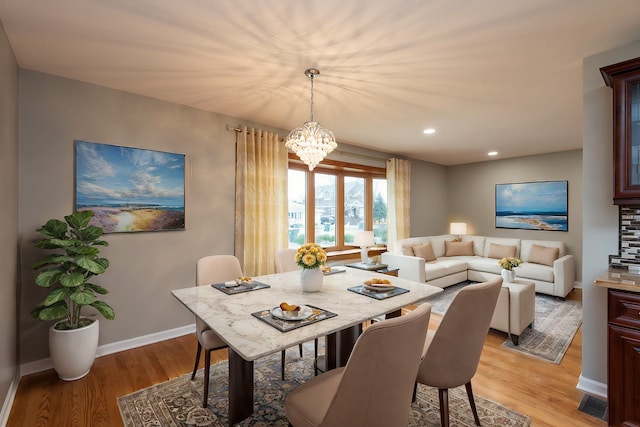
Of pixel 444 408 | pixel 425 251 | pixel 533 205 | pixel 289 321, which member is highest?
pixel 533 205

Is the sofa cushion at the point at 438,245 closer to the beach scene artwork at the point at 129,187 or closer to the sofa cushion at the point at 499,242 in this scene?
the sofa cushion at the point at 499,242

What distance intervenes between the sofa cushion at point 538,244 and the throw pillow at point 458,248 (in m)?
0.89

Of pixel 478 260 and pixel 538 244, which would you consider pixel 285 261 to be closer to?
pixel 478 260

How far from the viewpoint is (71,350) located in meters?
2.35

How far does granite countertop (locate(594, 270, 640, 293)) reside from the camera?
A: 1.75 metres

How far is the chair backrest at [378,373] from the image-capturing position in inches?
42.9

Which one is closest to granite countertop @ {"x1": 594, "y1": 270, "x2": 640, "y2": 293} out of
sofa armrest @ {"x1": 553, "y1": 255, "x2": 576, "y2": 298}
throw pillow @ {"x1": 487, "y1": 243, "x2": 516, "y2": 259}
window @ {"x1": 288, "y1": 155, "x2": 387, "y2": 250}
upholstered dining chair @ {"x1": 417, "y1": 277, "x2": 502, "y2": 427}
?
upholstered dining chair @ {"x1": 417, "y1": 277, "x2": 502, "y2": 427}

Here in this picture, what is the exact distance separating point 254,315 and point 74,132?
2.44 m

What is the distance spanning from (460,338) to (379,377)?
2.34 feet

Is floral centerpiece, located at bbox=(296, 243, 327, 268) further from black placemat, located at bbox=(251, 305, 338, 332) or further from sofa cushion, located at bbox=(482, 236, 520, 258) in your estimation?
sofa cushion, located at bbox=(482, 236, 520, 258)

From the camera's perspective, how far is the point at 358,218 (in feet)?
17.9

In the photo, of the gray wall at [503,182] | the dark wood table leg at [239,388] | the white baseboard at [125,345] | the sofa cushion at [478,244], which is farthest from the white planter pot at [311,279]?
the gray wall at [503,182]

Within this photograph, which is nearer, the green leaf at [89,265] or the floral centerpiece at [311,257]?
the floral centerpiece at [311,257]

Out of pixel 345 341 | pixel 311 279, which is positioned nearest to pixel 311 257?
pixel 311 279
